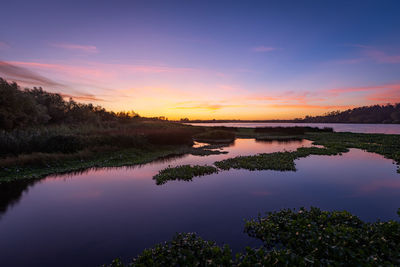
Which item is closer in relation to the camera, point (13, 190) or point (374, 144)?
point (13, 190)

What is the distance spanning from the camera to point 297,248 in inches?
275

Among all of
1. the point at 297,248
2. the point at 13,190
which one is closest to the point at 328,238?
the point at 297,248

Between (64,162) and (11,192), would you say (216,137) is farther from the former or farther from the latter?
(11,192)

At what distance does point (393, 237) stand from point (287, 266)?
537 cm

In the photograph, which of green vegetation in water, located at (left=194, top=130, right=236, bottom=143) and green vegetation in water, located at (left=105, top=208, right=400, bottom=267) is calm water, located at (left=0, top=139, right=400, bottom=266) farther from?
green vegetation in water, located at (left=194, top=130, right=236, bottom=143)

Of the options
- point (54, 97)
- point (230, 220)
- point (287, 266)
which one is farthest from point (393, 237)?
point (54, 97)

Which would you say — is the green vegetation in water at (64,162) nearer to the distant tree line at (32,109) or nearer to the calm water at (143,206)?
the calm water at (143,206)

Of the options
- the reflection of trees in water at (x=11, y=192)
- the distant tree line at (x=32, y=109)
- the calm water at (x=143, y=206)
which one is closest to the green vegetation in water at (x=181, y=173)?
the calm water at (x=143, y=206)

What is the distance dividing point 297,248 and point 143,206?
8590 millimetres

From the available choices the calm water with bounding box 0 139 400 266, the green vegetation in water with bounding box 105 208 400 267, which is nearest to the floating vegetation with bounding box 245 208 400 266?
the green vegetation in water with bounding box 105 208 400 267

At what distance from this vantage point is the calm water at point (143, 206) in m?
7.81

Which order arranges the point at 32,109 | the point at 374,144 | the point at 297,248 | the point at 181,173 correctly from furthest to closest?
the point at 374,144 < the point at 32,109 < the point at 181,173 < the point at 297,248

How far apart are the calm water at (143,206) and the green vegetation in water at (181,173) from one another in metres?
0.94

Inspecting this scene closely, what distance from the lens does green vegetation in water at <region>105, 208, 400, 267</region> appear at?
5.96 m
